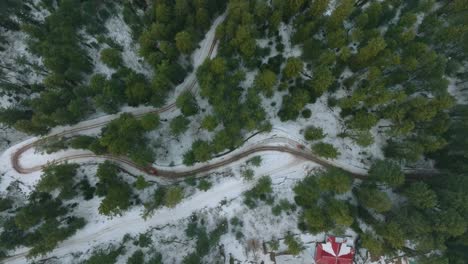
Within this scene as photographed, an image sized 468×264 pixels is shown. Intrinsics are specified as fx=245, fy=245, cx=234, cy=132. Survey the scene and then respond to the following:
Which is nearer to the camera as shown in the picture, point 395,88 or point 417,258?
point 417,258

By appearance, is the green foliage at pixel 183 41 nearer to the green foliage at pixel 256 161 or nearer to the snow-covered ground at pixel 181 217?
the green foliage at pixel 256 161

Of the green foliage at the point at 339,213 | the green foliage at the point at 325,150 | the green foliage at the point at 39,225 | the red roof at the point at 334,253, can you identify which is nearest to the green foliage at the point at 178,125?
the green foliage at the point at 39,225

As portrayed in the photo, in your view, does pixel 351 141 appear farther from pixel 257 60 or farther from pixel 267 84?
pixel 257 60

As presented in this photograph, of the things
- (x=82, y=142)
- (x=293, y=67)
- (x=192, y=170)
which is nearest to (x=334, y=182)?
(x=293, y=67)

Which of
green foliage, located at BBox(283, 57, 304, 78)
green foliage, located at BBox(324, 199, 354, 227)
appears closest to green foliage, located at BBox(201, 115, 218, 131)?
green foliage, located at BBox(283, 57, 304, 78)

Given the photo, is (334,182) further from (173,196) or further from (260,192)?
(173,196)

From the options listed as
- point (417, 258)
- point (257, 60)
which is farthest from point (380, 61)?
point (417, 258)

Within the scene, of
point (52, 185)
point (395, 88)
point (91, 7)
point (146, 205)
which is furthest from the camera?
point (91, 7)
